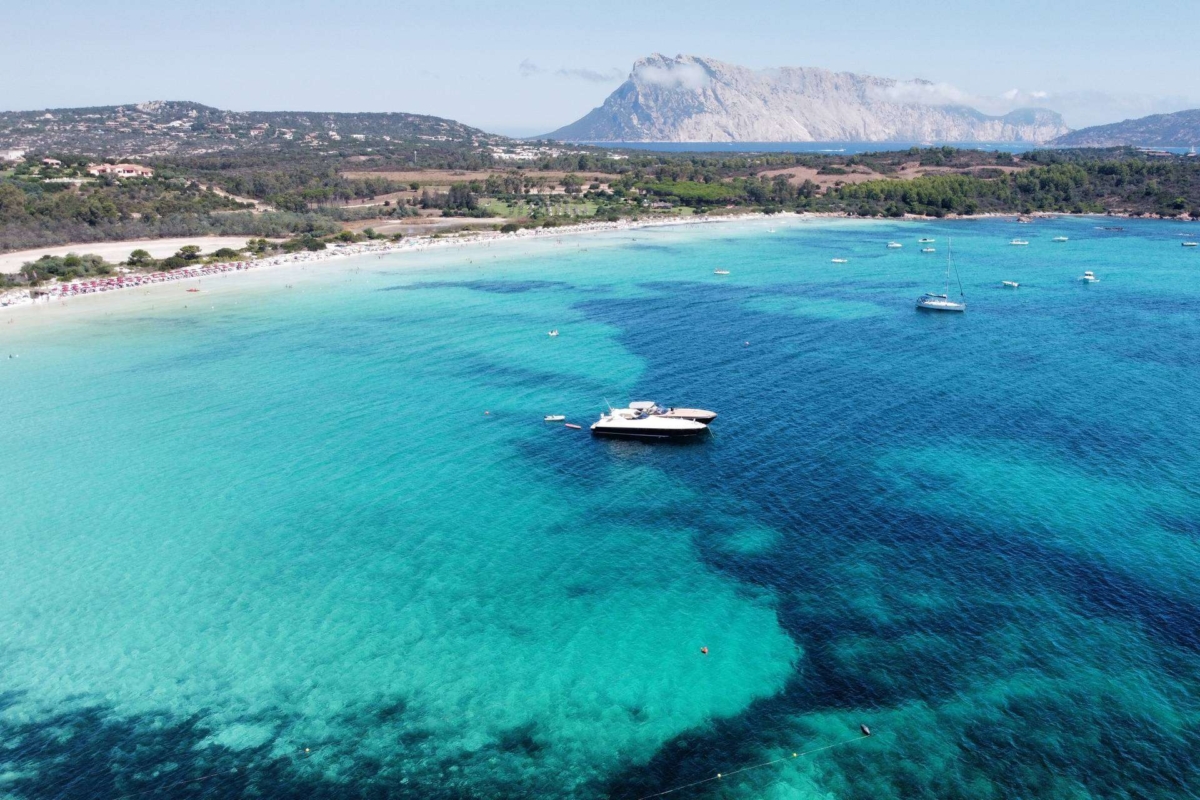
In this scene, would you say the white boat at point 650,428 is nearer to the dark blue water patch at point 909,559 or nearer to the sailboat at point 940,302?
the dark blue water patch at point 909,559

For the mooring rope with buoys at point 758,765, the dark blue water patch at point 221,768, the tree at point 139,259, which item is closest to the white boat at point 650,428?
the mooring rope with buoys at point 758,765

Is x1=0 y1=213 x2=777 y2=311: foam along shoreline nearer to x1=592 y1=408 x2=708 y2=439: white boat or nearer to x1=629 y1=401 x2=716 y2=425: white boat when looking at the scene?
x1=592 y1=408 x2=708 y2=439: white boat

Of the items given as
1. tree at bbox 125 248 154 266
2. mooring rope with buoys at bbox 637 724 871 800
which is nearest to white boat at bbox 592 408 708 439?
mooring rope with buoys at bbox 637 724 871 800

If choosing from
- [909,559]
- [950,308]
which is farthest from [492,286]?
Result: [909,559]

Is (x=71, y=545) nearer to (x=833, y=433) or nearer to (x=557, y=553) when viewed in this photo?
(x=557, y=553)

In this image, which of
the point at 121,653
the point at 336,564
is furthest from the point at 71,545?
the point at 336,564

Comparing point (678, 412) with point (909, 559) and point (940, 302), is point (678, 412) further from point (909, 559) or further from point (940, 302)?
point (940, 302)
